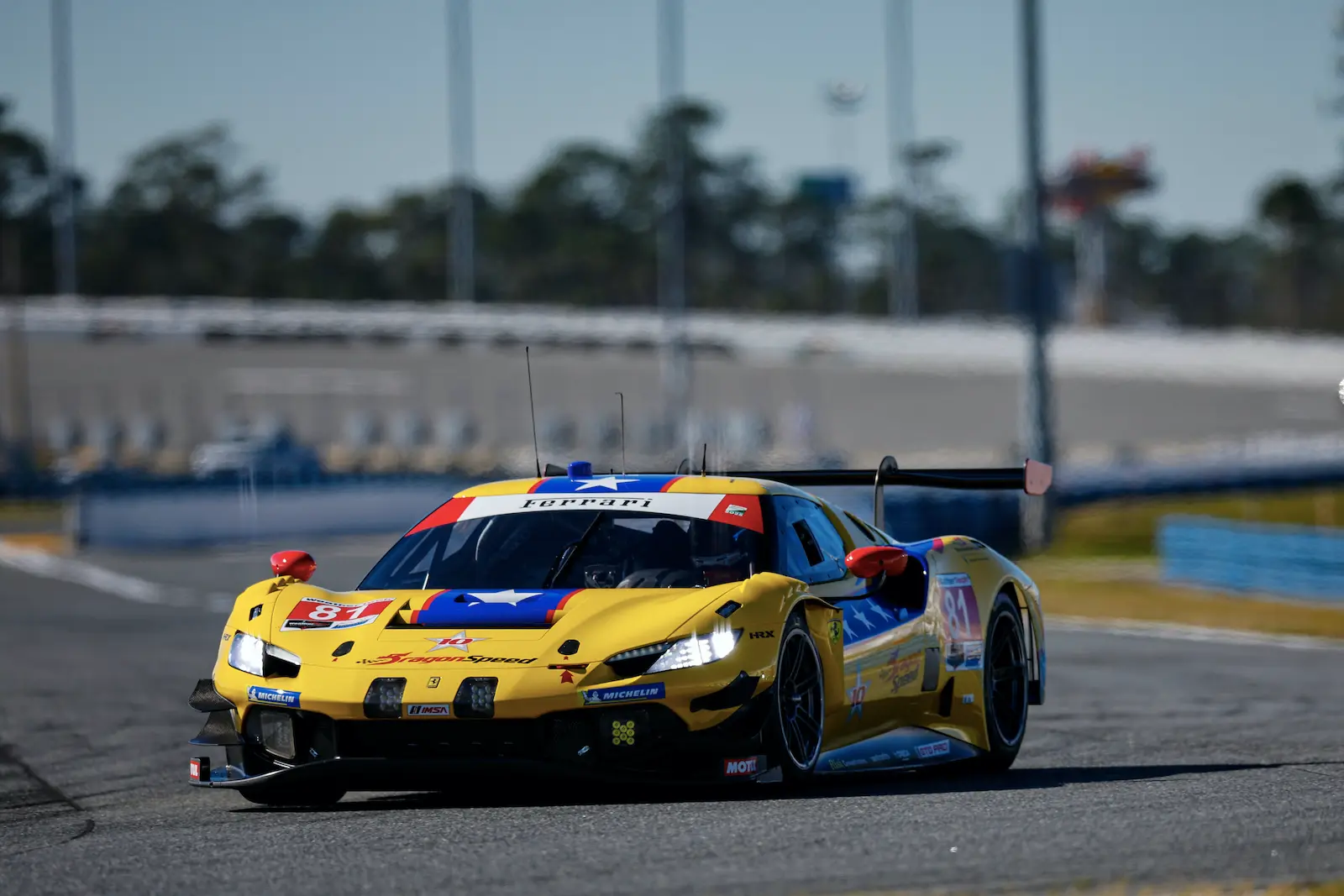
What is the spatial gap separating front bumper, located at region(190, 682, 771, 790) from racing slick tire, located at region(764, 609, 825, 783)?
86mm

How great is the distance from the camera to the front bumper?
6.93 metres

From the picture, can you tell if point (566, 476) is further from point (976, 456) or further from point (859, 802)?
point (976, 456)

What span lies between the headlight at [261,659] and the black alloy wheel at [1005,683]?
121 inches

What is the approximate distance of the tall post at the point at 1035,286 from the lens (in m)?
30.7

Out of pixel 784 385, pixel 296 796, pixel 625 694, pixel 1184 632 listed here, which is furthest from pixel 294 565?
pixel 784 385

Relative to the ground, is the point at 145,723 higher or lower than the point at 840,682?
lower

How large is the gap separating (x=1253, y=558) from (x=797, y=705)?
63.5 feet

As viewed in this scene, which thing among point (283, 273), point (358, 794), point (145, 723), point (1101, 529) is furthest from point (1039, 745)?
point (283, 273)

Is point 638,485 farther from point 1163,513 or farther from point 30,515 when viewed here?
point 30,515

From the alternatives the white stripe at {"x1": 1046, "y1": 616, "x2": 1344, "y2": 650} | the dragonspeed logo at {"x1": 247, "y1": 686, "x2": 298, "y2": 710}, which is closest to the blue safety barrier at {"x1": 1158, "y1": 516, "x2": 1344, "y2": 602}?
the white stripe at {"x1": 1046, "y1": 616, "x2": 1344, "y2": 650}

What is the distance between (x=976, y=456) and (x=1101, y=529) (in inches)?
1204

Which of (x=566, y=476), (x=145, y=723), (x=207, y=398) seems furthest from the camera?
(x=207, y=398)

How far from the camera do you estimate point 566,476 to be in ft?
28.3

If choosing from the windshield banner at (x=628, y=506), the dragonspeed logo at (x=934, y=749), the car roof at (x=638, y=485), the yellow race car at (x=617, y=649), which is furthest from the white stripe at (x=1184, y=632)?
the windshield banner at (x=628, y=506)
